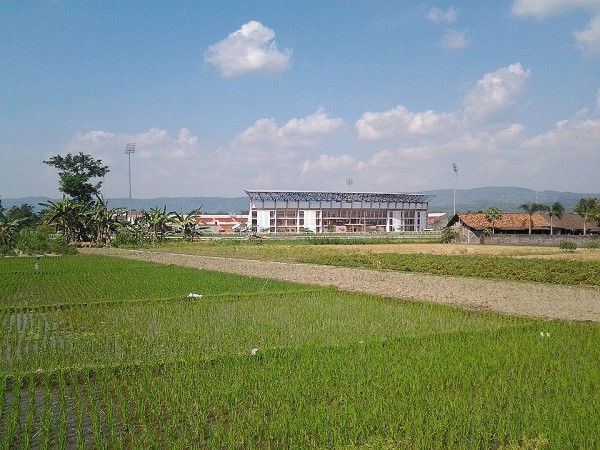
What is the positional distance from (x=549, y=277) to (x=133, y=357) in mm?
13630

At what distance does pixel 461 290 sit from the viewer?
15555mm

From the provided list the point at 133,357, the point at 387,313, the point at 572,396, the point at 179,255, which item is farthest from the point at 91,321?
the point at 179,255

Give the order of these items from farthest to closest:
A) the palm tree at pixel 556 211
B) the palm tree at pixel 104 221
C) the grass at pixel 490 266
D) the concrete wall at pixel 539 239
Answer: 1. the palm tree at pixel 556 211
2. the palm tree at pixel 104 221
3. the concrete wall at pixel 539 239
4. the grass at pixel 490 266

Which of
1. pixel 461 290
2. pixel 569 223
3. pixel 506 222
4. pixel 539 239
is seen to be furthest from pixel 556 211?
pixel 461 290

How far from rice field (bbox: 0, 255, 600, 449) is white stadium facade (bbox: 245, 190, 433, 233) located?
62387mm

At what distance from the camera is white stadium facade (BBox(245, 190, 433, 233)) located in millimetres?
74375

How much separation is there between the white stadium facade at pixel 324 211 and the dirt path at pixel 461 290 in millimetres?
50634

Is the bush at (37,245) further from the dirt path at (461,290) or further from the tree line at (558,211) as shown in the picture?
the tree line at (558,211)

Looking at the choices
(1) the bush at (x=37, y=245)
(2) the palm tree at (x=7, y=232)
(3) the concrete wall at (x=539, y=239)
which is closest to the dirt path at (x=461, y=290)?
(1) the bush at (x=37, y=245)

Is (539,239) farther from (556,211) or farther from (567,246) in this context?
(556,211)

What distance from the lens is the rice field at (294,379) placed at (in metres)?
4.81

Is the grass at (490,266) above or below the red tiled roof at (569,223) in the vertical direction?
below

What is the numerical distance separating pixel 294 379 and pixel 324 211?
231 feet

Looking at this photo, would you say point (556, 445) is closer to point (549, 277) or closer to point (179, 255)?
point (549, 277)
